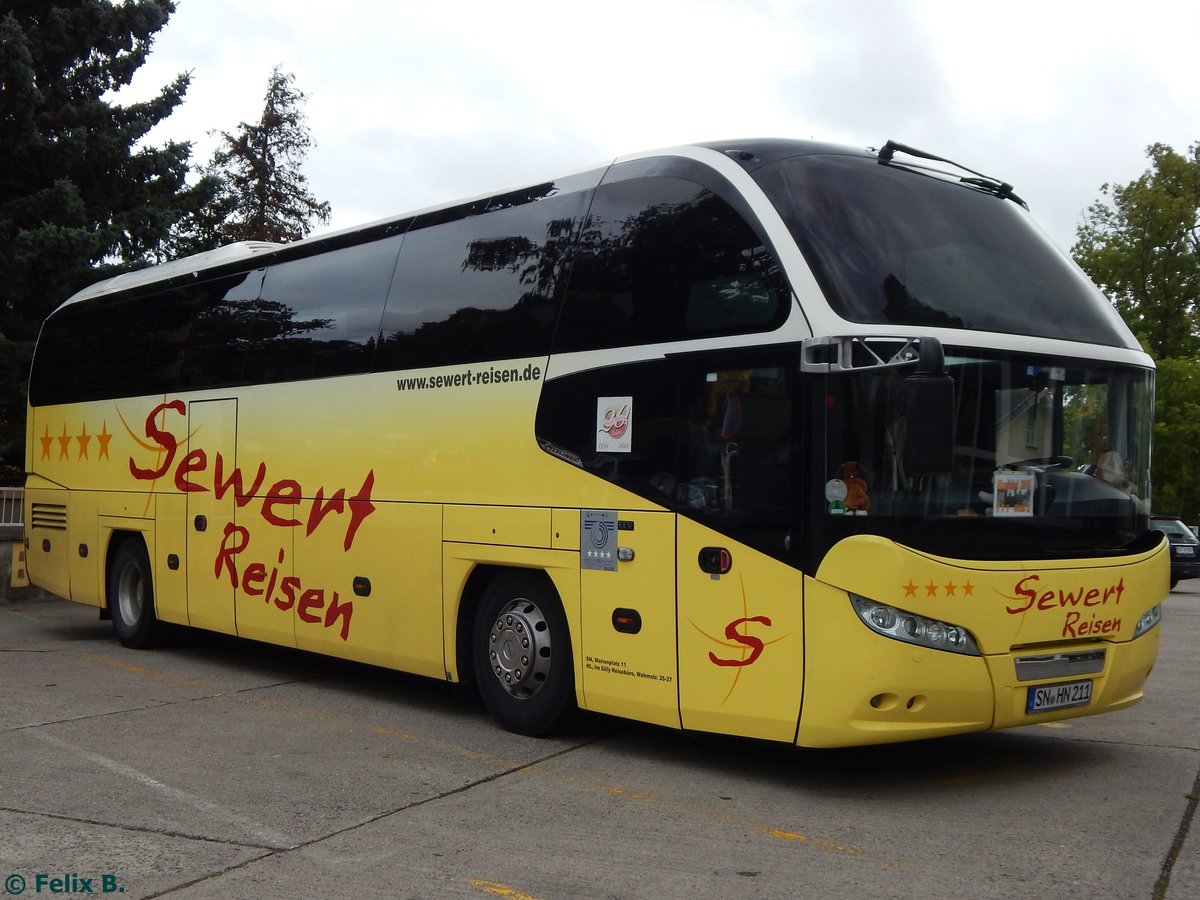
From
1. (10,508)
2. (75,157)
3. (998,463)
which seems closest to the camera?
(998,463)

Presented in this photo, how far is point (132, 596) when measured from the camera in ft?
43.9

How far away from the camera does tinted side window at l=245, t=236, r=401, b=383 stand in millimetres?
10023

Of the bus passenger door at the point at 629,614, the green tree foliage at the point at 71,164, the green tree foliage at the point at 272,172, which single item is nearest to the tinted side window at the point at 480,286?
the bus passenger door at the point at 629,614

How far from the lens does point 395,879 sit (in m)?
5.39

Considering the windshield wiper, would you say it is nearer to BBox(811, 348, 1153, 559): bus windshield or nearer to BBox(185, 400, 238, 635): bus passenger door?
BBox(811, 348, 1153, 559): bus windshield

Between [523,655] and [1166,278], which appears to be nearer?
[523,655]

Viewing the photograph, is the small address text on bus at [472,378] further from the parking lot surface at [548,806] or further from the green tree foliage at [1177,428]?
the green tree foliage at [1177,428]

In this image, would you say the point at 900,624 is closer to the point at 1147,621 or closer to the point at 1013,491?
the point at 1013,491

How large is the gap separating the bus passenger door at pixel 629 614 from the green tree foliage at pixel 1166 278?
42473mm

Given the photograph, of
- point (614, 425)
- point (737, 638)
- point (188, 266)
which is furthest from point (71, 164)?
point (737, 638)

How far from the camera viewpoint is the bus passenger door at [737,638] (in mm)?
6766

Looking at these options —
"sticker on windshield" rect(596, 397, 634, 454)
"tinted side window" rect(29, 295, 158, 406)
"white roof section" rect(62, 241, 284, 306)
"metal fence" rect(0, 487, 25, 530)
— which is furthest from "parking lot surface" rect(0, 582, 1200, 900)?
"metal fence" rect(0, 487, 25, 530)

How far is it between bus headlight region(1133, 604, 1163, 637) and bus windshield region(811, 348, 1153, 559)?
48cm

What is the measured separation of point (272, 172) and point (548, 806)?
1421 inches
